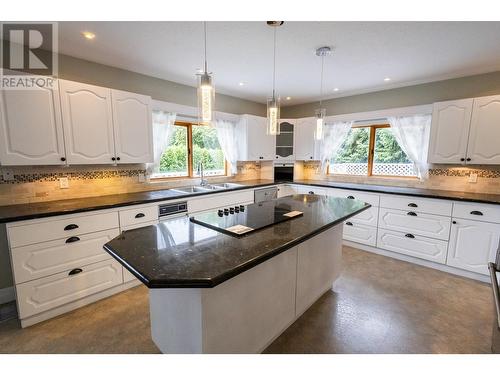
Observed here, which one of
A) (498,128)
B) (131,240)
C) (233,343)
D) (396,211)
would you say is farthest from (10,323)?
(498,128)

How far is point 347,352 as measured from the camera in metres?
1.62

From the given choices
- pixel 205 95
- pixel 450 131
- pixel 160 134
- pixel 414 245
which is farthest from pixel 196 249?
pixel 450 131

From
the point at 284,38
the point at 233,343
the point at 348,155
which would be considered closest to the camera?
the point at 233,343

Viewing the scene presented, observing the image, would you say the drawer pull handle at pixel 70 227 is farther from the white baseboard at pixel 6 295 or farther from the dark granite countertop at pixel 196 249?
the white baseboard at pixel 6 295

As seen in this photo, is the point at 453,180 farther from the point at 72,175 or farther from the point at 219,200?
the point at 72,175

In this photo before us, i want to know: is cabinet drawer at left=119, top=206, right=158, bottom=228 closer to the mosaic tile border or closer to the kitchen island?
the mosaic tile border

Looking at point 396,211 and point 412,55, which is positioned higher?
point 412,55

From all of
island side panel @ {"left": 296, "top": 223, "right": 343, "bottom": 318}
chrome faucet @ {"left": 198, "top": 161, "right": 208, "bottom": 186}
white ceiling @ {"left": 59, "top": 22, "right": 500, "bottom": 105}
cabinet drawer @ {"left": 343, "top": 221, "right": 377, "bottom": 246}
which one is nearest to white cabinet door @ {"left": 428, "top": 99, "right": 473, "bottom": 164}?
white ceiling @ {"left": 59, "top": 22, "right": 500, "bottom": 105}

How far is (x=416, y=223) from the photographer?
9.62 ft

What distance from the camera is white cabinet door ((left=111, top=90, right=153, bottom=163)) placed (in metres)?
2.47

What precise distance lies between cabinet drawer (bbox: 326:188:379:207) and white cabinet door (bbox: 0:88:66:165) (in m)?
3.43

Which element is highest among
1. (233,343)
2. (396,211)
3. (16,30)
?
(16,30)

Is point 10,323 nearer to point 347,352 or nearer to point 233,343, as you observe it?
point 233,343

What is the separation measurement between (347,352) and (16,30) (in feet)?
11.9
